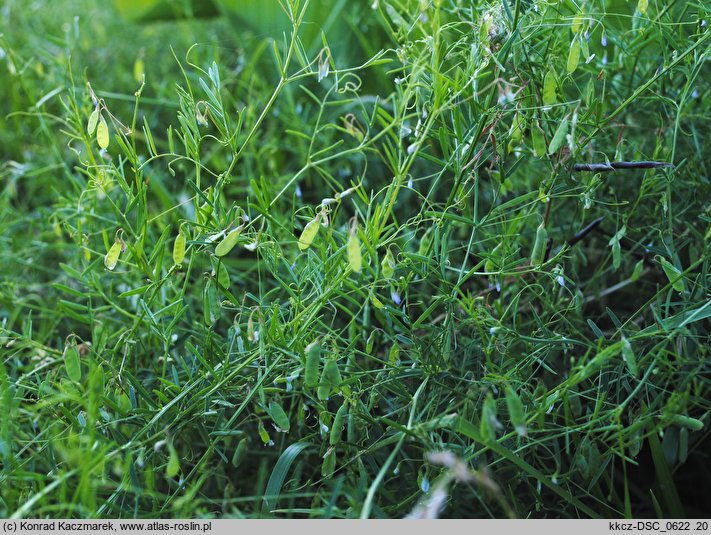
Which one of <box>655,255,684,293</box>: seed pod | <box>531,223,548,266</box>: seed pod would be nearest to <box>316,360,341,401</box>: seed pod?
<box>531,223,548,266</box>: seed pod

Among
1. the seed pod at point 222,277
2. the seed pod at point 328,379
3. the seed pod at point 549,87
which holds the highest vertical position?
the seed pod at point 549,87

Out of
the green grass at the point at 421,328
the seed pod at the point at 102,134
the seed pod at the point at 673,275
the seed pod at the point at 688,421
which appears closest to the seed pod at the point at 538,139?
the green grass at the point at 421,328

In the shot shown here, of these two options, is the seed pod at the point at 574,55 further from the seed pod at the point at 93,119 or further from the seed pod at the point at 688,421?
the seed pod at the point at 93,119

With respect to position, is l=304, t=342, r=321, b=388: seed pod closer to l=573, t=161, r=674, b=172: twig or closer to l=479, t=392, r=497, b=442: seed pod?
l=479, t=392, r=497, b=442: seed pod

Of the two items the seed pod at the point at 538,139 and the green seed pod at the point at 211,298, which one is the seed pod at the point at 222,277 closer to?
the green seed pod at the point at 211,298

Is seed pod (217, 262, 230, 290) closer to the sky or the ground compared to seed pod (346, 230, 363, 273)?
closer to the ground

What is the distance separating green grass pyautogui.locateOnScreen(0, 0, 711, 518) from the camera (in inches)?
23.6

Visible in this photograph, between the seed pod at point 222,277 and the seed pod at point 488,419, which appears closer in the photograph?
the seed pod at point 488,419

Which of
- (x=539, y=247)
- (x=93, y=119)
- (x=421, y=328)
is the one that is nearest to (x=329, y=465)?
(x=421, y=328)

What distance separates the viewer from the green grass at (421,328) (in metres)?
0.60

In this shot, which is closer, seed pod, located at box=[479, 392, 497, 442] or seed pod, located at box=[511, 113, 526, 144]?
seed pod, located at box=[479, 392, 497, 442]

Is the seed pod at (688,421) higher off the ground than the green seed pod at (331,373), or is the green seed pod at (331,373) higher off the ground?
the green seed pod at (331,373)

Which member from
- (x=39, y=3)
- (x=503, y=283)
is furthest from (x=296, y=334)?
(x=39, y=3)

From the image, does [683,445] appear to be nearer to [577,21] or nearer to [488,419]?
[488,419]
